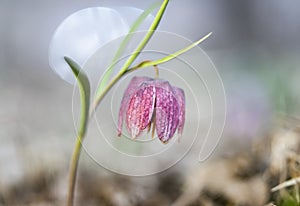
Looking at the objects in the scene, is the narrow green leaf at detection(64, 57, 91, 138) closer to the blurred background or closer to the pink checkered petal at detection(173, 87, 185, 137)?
the pink checkered petal at detection(173, 87, 185, 137)

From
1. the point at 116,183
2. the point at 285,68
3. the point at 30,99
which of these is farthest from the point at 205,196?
the point at 30,99

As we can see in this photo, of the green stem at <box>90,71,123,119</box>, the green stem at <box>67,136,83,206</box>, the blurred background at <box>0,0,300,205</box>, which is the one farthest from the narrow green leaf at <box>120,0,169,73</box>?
the blurred background at <box>0,0,300,205</box>

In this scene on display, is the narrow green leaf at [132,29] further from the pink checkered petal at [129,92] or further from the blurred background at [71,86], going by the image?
the blurred background at [71,86]

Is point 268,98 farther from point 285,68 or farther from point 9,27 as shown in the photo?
point 9,27

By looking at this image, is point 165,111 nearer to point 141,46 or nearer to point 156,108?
point 156,108

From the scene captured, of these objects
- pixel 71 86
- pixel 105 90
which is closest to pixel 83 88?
pixel 105 90

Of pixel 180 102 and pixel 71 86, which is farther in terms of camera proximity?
pixel 71 86
